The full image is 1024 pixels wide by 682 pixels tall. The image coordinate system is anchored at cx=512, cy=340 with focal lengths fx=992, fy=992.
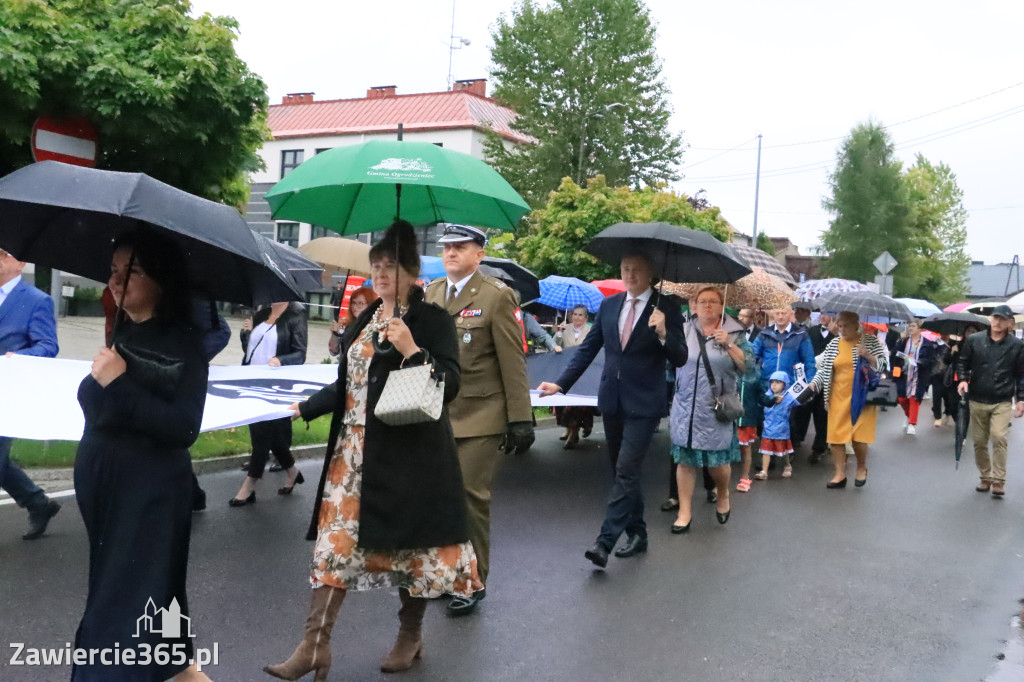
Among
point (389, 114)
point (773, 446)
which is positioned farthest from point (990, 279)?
point (773, 446)

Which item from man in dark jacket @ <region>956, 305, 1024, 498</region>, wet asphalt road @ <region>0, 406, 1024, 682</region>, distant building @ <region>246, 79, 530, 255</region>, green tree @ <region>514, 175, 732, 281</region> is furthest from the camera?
distant building @ <region>246, 79, 530, 255</region>

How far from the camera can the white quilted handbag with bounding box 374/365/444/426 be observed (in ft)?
12.9

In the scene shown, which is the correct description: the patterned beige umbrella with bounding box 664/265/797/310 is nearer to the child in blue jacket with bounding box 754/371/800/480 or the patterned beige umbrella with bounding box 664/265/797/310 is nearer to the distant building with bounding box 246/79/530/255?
the child in blue jacket with bounding box 754/371/800/480

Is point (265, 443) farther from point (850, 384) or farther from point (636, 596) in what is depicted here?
point (850, 384)

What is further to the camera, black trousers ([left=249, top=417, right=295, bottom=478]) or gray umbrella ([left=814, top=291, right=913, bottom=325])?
gray umbrella ([left=814, top=291, right=913, bottom=325])

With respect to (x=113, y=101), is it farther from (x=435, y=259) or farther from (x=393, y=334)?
(x=393, y=334)

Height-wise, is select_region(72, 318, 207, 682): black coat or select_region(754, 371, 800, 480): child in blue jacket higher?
select_region(72, 318, 207, 682): black coat

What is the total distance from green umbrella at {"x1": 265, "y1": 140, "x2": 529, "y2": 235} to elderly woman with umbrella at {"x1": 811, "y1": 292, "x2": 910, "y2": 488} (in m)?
6.20

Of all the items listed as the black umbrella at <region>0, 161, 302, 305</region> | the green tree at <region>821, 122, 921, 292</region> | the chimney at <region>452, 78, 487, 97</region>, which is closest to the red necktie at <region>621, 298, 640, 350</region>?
the black umbrella at <region>0, 161, 302, 305</region>

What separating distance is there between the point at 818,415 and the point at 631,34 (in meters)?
27.5

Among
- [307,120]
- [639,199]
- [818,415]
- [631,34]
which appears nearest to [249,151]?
[818,415]

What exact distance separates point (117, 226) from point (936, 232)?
68003 millimetres

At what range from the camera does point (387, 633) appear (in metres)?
5.08

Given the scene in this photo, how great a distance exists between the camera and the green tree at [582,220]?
74.6ft
